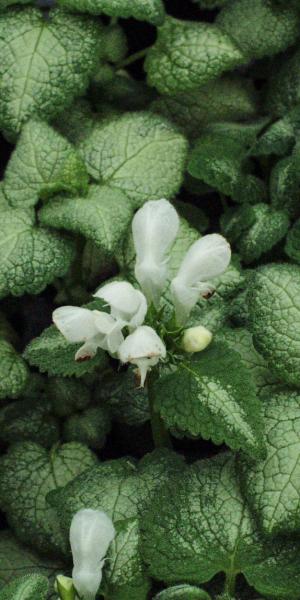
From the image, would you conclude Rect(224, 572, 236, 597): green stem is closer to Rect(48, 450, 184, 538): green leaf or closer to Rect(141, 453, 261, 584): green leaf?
Rect(141, 453, 261, 584): green leaf

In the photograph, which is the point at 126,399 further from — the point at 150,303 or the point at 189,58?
the point at 189,58

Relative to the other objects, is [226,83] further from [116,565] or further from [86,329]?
[116,565]

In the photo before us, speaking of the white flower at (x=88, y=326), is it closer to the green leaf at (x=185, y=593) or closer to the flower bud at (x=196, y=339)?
the flower bud at (x=196, y=339)

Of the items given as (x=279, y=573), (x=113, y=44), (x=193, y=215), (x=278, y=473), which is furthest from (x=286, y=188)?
(x=279, y=573)

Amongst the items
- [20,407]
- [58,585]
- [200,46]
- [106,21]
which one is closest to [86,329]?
[58,585]

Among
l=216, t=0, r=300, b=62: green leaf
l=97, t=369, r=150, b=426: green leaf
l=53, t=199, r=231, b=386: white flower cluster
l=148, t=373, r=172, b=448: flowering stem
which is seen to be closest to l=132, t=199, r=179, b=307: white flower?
l=53, t=199, r=231, b=386: white flower cluster

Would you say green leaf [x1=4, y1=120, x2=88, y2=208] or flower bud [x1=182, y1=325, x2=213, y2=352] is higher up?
green leaf [x1=4, y1=120, x2=88, y2=208]
